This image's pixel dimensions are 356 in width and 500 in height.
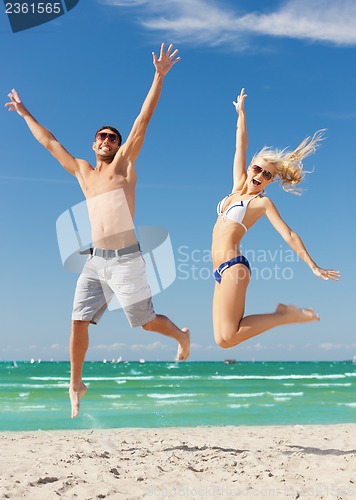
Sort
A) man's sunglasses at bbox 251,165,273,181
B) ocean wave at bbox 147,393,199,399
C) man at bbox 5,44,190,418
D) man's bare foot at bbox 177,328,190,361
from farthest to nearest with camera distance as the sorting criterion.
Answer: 1. ocean wave at bbox 147,393,199,399
2. man's bare foot at bbox 177,328,190,361
3. man's sunglasses at bbox 251,165,273,181
4. man at bbox 5,44,190,418

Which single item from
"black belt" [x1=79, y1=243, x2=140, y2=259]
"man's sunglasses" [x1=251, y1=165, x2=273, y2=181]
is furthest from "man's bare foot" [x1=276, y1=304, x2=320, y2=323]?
"black belt" [x1=79, y1=243, x2=140, y2=259]

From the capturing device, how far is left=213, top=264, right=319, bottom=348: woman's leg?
21.3ft

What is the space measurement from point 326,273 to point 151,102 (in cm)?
251

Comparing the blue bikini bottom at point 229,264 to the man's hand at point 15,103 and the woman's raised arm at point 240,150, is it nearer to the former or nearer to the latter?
the woman's raised arm at point 240,150

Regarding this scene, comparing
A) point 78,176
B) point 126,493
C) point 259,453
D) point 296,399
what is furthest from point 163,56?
point 296,399

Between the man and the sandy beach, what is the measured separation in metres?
0.89

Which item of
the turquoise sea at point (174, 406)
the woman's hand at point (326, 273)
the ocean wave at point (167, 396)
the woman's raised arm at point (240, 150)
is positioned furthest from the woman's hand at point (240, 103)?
the ocean wave at point (167, 396)

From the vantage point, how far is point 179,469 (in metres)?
7.42

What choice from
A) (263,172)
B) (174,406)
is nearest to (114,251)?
(263,172)

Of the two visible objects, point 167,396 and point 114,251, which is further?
point 167,396

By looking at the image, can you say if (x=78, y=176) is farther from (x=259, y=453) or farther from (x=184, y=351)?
(x=259, y=453)

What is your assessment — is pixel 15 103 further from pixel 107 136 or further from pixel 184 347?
pixel 184 347

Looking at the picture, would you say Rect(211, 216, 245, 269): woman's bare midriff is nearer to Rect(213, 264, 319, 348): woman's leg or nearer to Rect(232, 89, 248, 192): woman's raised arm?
Rect(213, 264, 319, 348): woman's leg

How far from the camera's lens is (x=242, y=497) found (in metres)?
6.33
